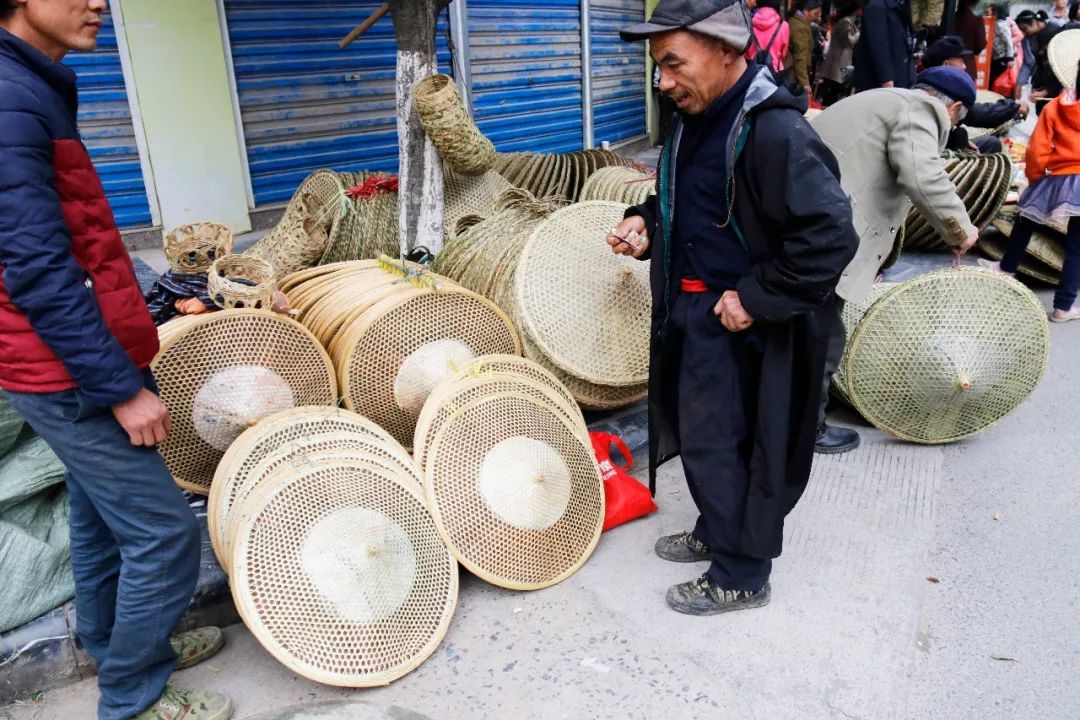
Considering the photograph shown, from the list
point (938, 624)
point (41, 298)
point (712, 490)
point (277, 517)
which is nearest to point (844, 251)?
point (712, 490)

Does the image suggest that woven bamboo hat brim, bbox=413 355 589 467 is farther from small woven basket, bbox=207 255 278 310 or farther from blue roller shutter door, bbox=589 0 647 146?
blue roller shutter door, bbox=589 0 647 146

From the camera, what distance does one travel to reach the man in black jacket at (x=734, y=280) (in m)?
2.09

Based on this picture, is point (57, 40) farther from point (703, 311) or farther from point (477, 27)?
point (477, 27)

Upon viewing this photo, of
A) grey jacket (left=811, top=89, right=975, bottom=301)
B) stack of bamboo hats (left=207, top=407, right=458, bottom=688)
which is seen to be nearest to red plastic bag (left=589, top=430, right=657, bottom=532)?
stack of bamboo hats (left=207, top=407, right=458, bottom=688)

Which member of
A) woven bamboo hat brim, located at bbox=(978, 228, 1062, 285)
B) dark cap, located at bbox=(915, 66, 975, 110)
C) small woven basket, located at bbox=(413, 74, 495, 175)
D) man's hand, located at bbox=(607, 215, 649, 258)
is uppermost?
dark cap, located at bbox=(915, 66, 975, 110)

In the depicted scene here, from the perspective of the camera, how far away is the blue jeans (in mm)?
1897

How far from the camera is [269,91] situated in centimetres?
659

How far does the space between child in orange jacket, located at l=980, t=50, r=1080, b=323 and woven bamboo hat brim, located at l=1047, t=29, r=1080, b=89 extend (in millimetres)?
18

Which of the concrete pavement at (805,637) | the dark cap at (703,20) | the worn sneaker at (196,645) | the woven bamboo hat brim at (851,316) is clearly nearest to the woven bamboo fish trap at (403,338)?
the concrete pavement at (805,637)

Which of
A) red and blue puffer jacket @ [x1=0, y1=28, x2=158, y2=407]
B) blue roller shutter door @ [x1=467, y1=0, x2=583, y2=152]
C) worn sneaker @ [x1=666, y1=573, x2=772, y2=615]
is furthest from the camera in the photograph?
blue roller shutter door @ [x1=467, y1=0, x2=583, y2=152]

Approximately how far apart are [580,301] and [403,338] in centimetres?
80

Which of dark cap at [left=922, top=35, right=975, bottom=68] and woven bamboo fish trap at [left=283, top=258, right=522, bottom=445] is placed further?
dark cap at [left=922, top=35, right=975, bottom=68]

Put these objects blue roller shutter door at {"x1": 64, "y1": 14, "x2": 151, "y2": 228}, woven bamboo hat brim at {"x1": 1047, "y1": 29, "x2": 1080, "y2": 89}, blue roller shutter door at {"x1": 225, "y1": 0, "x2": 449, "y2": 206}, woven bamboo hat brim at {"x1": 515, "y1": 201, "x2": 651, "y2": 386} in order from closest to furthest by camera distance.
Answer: woven bamboo hat brim at {"x1": 515, "y1": 201, "x2": 651, "y2": 386}
woven bamboo hat brim at {"x1": 1047, "y1": 29, "x2": 1080, "y2": 89}
blue roller shutter door at {"x1": 64, "y1": 14, "x2": 151, "y2": 228}
blue roller shutter door at {"x1": 225, "y1": 0, "x2": 449, "y2": 206}

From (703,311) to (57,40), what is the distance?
179 centimetres
